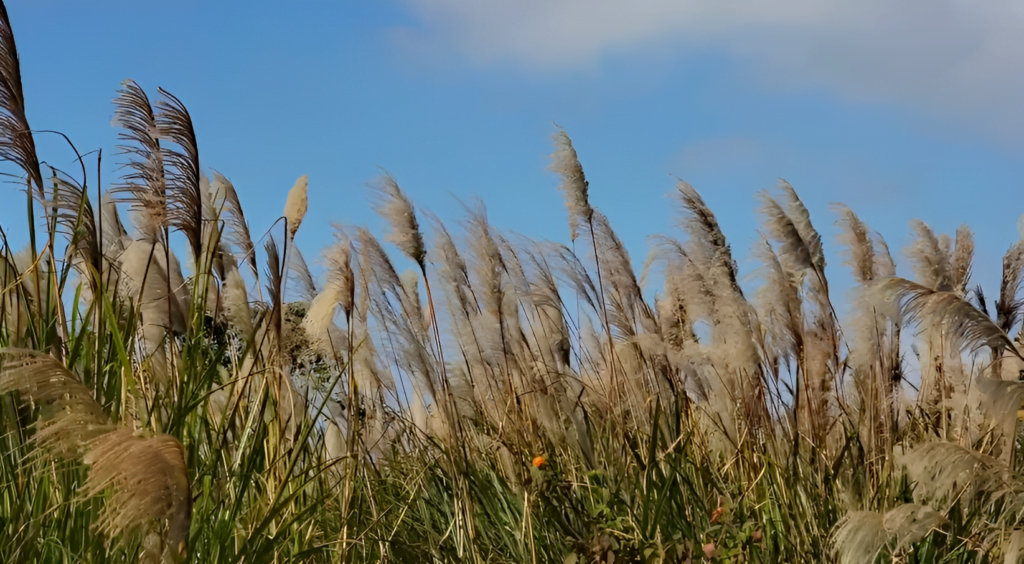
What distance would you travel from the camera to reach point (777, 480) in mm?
3307

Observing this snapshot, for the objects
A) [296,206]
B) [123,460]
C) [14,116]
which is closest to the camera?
[123,460]

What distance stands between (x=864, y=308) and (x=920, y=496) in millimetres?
924

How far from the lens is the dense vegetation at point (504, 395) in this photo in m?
2.40

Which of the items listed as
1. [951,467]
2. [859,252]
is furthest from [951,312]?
[859,252]

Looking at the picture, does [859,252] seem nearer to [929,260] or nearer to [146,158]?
[929,260]

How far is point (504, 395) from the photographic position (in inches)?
158

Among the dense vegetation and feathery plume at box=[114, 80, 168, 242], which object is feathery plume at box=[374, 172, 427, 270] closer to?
the dense vegetation

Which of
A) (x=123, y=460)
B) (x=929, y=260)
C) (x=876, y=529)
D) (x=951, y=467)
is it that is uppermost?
(x=929, y=260)

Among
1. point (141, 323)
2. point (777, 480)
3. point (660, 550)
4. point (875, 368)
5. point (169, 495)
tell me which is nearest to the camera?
point (169, 495)

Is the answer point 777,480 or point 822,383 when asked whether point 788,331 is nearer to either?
point 822,383

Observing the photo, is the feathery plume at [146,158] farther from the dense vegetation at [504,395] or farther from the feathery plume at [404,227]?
the feathery plume at [404,227]

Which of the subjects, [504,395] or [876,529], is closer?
[876,529]

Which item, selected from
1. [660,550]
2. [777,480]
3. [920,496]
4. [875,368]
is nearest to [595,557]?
[660,550]

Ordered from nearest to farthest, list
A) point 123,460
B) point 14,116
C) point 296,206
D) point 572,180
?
point 123,460 < point 14,116 < point 296,206 < point 572,180
